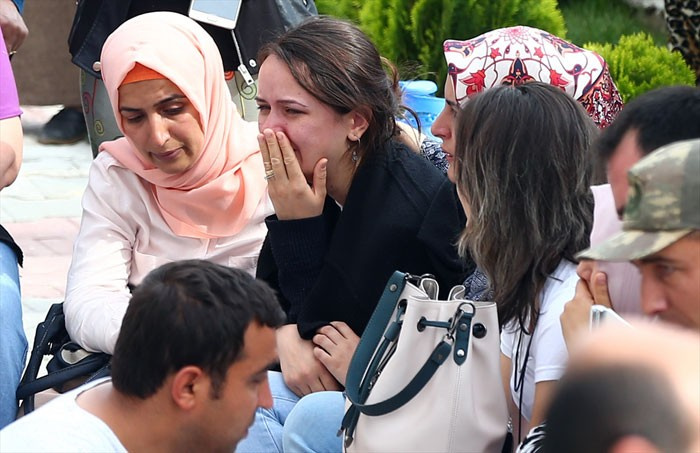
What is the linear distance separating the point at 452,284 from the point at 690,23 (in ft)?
16.7

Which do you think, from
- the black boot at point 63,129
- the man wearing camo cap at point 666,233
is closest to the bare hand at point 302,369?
the man wearing camo cap at point 666,233

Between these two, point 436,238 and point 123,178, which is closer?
point 436,238

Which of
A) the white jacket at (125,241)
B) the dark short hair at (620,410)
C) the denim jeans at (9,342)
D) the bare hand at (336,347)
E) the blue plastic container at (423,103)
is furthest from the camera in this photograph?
the blue plastic container at (423,103)

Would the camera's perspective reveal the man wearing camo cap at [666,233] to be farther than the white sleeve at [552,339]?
No

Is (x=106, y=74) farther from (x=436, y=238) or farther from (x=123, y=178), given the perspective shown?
(x=436, y=238)

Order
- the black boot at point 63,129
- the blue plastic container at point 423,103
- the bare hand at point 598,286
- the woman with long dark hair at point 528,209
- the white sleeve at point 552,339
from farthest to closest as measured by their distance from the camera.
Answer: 1. the black boot at point 63,129
2. the blue plastic container at point 423,103
3. the woman with long dark hair at point 528,209
4. the white sleeve at point 552,339
5. the bare hand at point 598,286

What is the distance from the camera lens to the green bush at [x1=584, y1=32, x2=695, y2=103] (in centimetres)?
511

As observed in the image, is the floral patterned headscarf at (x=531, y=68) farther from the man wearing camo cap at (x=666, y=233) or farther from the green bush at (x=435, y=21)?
the green bush at (x=435, y=21)

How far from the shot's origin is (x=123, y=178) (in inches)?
135

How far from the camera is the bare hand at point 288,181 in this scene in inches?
120

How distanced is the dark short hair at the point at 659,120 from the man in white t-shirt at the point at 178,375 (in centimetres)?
82

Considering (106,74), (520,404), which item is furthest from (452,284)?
(106,74)

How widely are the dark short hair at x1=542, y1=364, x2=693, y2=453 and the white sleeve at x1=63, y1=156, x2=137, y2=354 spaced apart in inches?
87.5

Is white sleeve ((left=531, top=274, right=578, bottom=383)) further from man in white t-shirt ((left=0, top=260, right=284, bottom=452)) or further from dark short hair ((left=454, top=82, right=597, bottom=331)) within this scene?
man in white t-shirt ((left=0, top=260, right=284, bottom=452))
